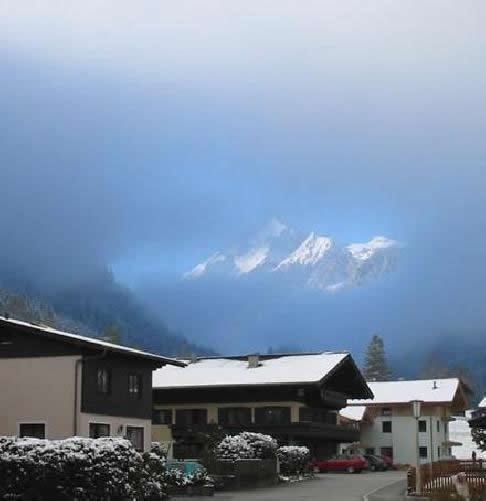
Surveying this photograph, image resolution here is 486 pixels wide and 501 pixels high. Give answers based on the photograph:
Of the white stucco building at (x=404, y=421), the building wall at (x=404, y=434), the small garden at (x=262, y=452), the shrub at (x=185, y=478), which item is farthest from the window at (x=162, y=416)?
the building wall at (x=404, y=434)

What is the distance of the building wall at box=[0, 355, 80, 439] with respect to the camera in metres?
39.1

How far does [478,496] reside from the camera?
28156 millimetres

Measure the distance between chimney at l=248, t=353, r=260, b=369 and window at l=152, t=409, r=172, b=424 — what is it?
6840mm

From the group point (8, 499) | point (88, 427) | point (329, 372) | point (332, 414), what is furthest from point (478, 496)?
point (332, 414)

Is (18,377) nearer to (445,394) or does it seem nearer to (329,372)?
(329,372)

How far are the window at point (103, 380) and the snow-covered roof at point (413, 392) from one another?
52941mm

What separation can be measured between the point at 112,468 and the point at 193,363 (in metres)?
49.4

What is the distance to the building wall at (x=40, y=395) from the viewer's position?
39.1 meters

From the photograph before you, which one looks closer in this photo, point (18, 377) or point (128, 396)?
point (18, 377)

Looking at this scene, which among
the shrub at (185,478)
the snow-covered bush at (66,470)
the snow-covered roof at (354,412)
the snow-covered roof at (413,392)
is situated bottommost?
the shrub at (185,478)

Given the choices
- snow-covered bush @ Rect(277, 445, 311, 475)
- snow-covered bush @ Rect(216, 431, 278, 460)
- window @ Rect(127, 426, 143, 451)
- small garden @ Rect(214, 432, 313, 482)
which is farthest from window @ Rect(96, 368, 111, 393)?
snow-covered bush @ Rect(277, 445, 311, 475)

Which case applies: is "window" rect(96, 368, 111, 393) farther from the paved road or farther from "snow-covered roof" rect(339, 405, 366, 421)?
"snow-covered roof" rect(339, 405, 366, 421)

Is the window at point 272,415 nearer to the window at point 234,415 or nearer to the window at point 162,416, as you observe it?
the window at point 234,415

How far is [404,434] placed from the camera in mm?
90312
